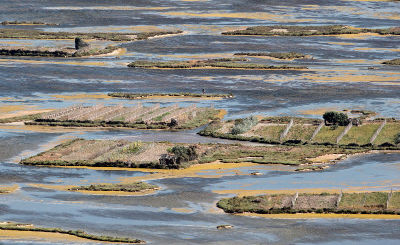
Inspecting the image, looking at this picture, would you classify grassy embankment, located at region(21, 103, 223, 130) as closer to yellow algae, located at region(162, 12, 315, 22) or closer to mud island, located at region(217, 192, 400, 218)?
mud island, located at region(217, 192, 400, 218)

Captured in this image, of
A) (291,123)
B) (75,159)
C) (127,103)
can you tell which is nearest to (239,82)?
(127,103)

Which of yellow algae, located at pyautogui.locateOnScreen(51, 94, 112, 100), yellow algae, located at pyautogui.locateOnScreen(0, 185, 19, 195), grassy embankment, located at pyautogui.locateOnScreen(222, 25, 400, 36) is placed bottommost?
yellow algae, located at pyautogui.locateOnScreen(0, 185, 19, 195)

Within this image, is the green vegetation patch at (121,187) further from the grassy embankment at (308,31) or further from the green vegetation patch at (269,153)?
the grassy embankment at (308,31)

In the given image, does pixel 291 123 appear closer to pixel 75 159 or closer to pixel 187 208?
pixel 75 159

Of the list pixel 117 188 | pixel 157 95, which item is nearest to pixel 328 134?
pixel 117 188

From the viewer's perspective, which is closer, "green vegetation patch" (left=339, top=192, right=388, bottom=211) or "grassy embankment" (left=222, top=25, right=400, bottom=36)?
"green vegetation patch" (left=339, top=192, right=388, bottom=211)

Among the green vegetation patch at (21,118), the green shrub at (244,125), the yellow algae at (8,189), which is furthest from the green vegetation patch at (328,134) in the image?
the green vegetation patch at (21,118)

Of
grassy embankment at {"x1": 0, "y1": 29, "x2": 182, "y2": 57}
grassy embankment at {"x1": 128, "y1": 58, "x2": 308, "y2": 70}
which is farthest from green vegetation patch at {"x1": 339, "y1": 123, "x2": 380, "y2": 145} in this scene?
grassy embankment at {"x1": 0, "y1": 29, "x2": 182, "y2": 57}

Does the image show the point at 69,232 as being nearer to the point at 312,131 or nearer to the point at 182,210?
the point at 182,210
